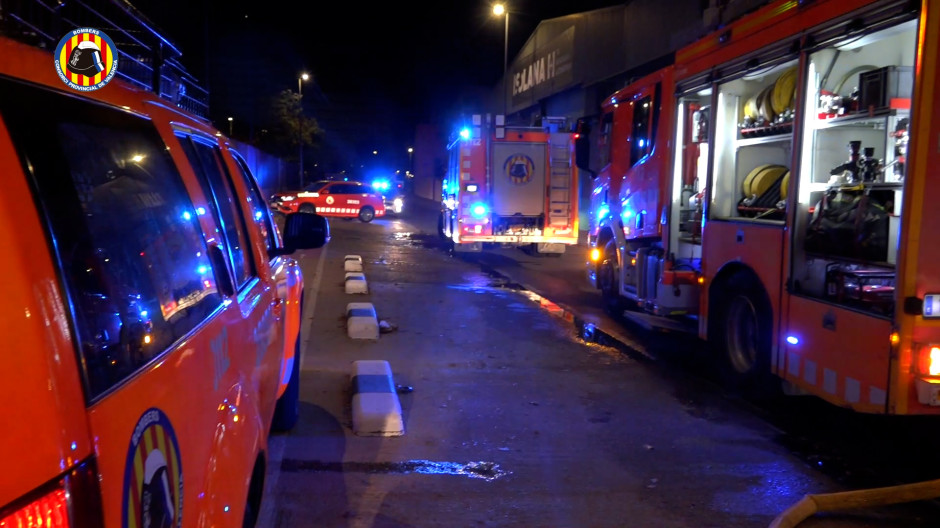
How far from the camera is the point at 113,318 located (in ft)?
5.82

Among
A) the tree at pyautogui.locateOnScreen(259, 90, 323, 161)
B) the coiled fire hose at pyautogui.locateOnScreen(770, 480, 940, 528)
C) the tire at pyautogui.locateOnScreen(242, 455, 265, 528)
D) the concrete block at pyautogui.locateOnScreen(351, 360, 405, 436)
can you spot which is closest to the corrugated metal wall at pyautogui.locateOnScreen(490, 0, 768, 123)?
the concrete block at pyautogui.locateOnScreen(351, 360, 405, 436)

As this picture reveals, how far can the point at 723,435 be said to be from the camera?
617cm

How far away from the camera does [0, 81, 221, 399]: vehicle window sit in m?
1.59

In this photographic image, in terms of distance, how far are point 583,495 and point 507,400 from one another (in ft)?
6.91

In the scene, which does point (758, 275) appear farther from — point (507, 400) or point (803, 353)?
point (507, 400)

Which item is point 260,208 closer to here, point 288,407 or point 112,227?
point 288,407

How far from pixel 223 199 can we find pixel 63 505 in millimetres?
2291

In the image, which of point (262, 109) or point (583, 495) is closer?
point (583, 495)

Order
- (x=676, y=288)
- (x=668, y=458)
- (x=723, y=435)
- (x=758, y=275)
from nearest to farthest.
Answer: (x=668, y=458), (x=723, y=435), (x=758, y=275), (x=676, y=288)

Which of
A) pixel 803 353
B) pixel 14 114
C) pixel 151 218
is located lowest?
pixel 803 353

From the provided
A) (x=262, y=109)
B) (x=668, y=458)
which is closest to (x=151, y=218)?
(x=668, y=458)

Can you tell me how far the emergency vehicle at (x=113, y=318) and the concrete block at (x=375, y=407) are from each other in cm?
282

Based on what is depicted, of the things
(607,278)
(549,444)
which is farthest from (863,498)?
(607,278)

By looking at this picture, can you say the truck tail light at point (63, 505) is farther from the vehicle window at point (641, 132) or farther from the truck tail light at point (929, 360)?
the vehicle window at point (641, 132)
